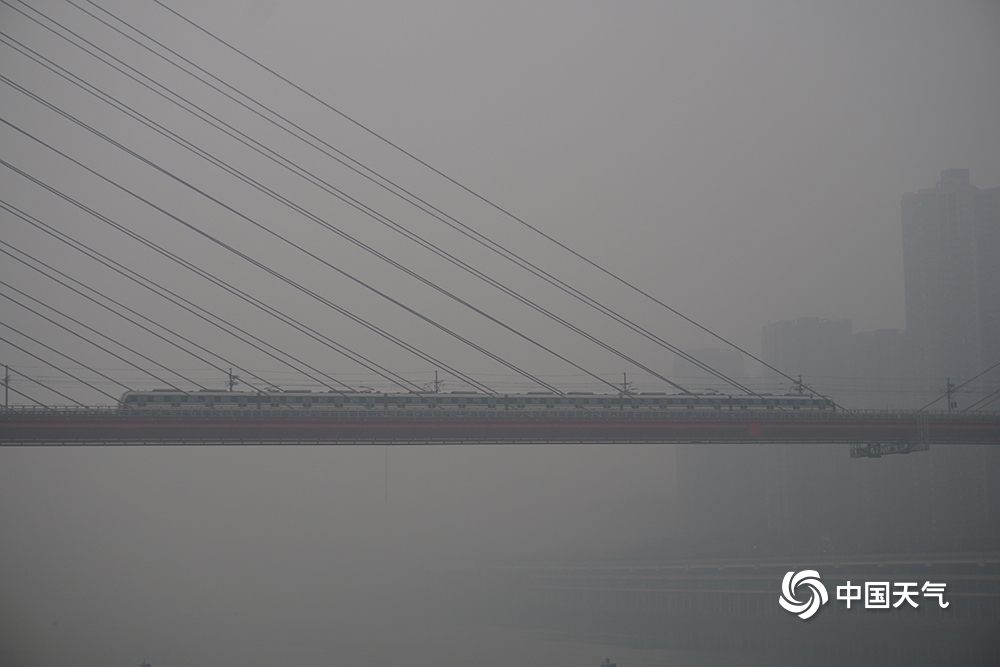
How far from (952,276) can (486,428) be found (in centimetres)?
5612

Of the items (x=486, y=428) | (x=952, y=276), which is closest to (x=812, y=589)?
(x=486, y=428)

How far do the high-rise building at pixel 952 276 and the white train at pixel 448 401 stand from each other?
3264 cm

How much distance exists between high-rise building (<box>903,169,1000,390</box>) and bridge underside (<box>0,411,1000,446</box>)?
31.3 metres

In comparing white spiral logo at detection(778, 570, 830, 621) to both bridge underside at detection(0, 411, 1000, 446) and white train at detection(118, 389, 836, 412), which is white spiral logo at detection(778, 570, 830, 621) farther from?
white train at detection(118, 389, 836, 412)

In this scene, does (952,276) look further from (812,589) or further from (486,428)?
(812,589)

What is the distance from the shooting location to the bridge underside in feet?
127

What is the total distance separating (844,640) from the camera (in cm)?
4984

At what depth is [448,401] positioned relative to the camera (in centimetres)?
4856

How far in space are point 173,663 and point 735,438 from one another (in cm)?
2883

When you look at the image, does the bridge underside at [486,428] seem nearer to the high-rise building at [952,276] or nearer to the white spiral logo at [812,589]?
the white spiral logo at [812,589]

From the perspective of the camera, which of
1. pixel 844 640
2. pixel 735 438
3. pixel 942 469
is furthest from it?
pixel 942 469

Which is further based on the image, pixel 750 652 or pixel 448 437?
pixel 750 652

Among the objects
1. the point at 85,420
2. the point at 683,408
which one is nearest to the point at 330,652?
the point at 85,420

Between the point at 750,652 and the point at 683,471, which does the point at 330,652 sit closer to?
the point at 750,652
